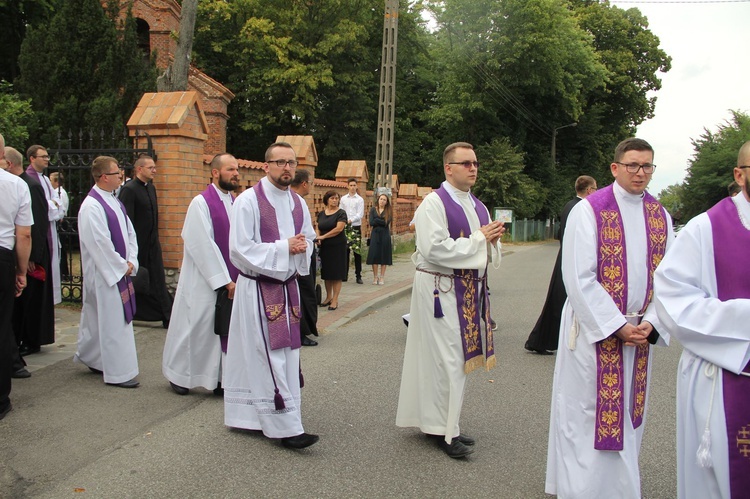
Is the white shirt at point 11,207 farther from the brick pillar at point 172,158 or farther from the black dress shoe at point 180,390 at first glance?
the brick pillar at point 172,158

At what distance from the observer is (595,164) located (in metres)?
46.5

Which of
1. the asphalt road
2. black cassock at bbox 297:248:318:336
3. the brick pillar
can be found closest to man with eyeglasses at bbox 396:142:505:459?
the asphalt road

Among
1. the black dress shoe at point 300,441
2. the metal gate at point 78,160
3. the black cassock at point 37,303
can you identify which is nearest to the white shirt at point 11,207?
the black cassock at point 37,303

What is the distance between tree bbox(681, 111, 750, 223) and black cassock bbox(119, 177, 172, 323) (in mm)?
37352

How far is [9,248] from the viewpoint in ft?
16.2

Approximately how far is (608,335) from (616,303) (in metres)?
0.21

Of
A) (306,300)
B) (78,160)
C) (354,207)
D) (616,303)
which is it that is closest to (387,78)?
(354,207)

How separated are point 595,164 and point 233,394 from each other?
148 ft

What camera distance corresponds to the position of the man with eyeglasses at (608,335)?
136 inches

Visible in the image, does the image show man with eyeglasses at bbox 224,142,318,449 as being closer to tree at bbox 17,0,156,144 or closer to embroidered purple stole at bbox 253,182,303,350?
embroidered purple stole at bbox 253,182,303,350

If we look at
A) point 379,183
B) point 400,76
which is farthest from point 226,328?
point 400,76

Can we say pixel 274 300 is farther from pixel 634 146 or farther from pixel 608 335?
pixel 634 146

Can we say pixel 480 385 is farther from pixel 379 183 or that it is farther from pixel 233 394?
pixel 379 183

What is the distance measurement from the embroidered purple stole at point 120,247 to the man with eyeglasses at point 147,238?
30.8 inches
